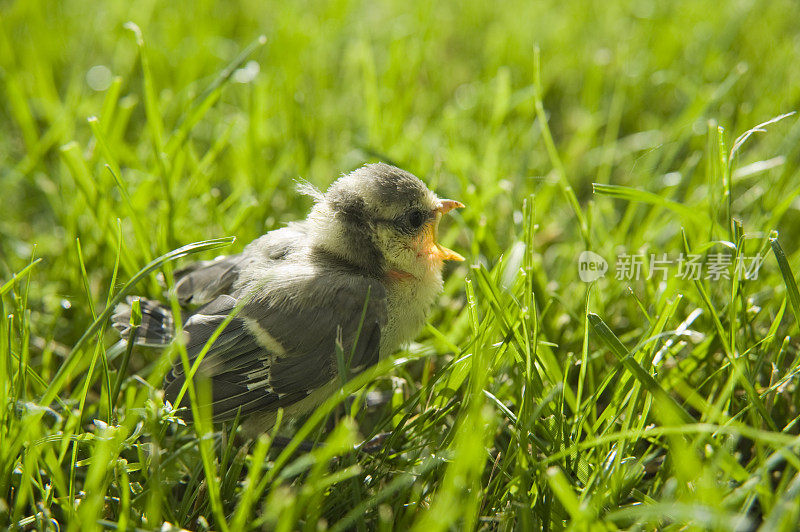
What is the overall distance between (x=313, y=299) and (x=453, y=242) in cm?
103

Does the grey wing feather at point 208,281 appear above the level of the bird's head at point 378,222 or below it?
below

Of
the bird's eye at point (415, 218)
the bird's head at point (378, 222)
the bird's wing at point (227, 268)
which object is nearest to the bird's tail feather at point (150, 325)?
the bird's wing at point (227, 268)

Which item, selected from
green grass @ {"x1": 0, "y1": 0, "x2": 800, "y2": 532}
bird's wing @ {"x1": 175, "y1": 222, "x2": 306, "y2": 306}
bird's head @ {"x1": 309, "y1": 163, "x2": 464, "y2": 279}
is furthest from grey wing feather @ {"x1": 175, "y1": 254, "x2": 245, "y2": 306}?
bird's head @ {"x1": 309, "y1": 163, "x2": 464, "y2": 279}

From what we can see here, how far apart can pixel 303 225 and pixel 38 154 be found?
155 cm

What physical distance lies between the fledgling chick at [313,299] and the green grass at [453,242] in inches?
4.7

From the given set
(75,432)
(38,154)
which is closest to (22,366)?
(75,432)

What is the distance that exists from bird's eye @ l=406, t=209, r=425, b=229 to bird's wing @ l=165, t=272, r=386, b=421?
1.04ft

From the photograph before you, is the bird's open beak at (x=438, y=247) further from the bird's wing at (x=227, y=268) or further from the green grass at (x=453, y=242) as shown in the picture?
the bird's wing at (x=227, y=268)

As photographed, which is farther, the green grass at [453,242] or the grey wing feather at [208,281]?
the grey wing feather at [208,281]

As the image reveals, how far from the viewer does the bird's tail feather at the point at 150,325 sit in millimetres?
1957

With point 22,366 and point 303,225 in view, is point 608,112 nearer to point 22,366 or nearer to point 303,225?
point 303,225

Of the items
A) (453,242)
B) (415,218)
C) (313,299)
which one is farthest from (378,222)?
(453,242)

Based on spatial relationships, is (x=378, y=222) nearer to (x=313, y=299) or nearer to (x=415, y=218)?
(x=415, y=218)

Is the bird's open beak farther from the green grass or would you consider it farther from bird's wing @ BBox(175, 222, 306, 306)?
bird's wing @ BBox(175, 222, 306, 306)
